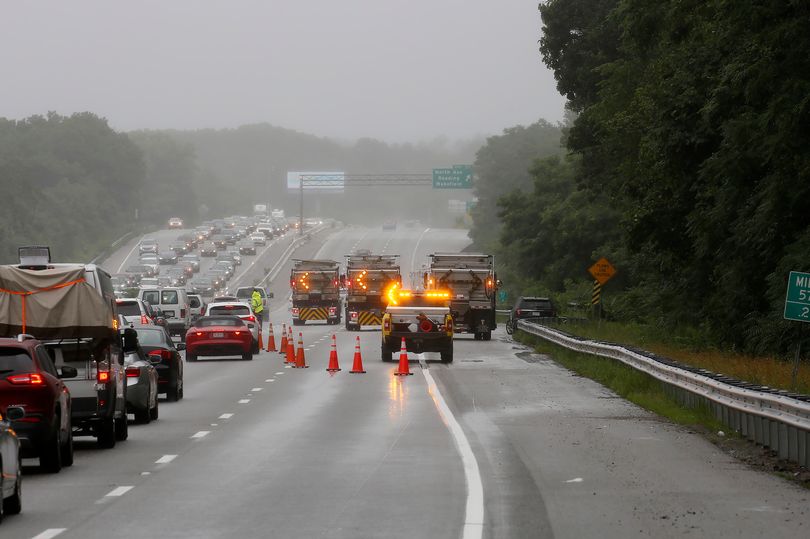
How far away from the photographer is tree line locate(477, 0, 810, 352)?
3328 centimetres

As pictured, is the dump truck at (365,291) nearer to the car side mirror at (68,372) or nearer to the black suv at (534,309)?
the black suv at (534,309)

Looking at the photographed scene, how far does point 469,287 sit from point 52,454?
4382 cm

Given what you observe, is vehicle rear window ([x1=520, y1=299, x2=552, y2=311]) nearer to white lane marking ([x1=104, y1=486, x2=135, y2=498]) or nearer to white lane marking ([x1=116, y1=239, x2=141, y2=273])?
white lane marking ([x1=104, y1=486, x2=135, y2=498])

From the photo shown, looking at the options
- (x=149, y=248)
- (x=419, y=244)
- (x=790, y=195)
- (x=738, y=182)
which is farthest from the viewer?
(x=419, y=244)

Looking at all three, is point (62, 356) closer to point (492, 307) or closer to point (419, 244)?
point (492, 307)

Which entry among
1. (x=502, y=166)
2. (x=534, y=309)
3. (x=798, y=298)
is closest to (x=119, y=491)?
(x=798, y=298)

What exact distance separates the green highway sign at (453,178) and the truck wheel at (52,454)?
148765 mm

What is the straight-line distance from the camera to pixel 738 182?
3712cm

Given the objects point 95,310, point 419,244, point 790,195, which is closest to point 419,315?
point 790,195

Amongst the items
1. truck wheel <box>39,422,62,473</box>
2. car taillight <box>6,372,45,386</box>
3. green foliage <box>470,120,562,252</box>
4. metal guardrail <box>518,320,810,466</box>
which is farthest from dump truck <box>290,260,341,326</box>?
green foliage <box>470,120,562,252</box>

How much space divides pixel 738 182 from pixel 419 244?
145 m

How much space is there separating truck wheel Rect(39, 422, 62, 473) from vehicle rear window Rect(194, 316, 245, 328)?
27.5 m

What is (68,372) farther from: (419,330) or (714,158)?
(419,330)

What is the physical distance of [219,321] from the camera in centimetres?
4397
